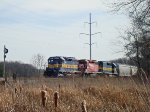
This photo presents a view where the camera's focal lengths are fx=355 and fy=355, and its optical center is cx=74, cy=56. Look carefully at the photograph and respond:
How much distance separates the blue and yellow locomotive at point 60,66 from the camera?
45.3 meters

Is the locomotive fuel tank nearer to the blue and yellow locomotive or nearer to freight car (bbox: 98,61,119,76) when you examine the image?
the blue and yellow locomotive

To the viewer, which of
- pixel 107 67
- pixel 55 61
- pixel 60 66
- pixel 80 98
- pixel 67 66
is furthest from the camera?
pixel 107 67

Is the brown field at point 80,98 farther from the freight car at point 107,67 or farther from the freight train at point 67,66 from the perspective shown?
the freight car at point 107,67

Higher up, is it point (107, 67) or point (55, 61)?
point (55, 61)

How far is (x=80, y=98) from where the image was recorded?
8984 mm

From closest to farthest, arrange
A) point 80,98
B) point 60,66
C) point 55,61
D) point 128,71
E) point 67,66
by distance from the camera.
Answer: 1. point 80,98
2. point 128,71
3. point 60,66
4. point 67,66
5. point 55,61

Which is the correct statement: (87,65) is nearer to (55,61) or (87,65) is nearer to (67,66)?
(67,66)

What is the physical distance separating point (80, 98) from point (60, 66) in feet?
119

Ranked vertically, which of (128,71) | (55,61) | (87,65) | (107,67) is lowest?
(128,71)

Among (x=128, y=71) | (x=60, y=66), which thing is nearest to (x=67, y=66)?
(x=60, y=66)

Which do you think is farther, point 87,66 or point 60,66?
point 87,66

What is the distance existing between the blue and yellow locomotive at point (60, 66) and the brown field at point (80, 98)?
32262mm

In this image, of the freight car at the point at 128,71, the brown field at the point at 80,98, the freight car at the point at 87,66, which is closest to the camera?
the brown field at the point at 80,98

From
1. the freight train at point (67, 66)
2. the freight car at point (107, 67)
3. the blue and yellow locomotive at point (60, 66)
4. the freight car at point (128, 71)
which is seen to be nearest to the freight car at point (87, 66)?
the freight train at point (67, 66)
